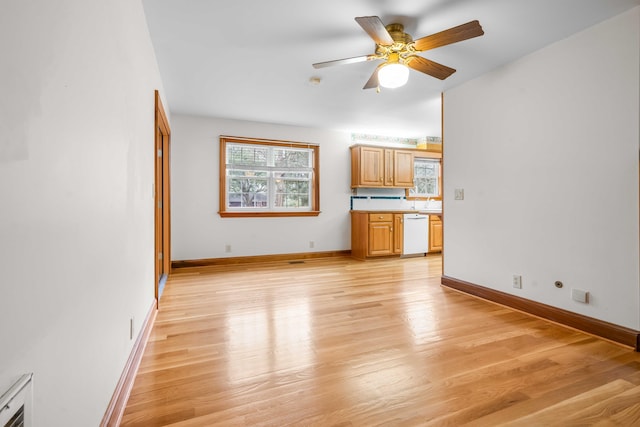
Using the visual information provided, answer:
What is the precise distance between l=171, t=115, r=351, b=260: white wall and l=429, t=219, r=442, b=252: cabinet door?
1584 millimetres

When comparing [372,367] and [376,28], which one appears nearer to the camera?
[372,367]

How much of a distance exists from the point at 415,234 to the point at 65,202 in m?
5.40

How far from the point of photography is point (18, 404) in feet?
2.17

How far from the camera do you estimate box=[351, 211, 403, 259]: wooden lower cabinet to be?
5.39 m

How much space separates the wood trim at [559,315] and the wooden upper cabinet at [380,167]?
8.71 ft

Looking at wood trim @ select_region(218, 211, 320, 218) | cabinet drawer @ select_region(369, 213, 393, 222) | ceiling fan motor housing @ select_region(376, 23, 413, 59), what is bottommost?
cabinet drawer @ select_region(369, 213, 393, 222)

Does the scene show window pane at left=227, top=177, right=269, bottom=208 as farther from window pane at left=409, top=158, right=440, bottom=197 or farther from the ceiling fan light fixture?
the ceiling fan light fixture

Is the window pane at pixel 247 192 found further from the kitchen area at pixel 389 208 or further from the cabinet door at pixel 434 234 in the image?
the cabinet door at pixel 434 234

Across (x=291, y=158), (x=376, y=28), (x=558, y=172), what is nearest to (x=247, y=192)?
(x=291, y=158)

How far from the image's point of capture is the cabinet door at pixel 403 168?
5.92 meters

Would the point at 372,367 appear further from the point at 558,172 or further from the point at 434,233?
the point at 434,233

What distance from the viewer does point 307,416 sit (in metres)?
1.42

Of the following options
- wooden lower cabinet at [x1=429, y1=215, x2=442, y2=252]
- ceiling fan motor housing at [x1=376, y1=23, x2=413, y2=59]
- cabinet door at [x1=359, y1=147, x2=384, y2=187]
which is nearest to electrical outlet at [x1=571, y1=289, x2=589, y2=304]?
ceiling fan motor housing at [x1=376, y1=23, x2=413, y2=59]

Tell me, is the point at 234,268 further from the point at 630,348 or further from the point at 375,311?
the point at 630,348
